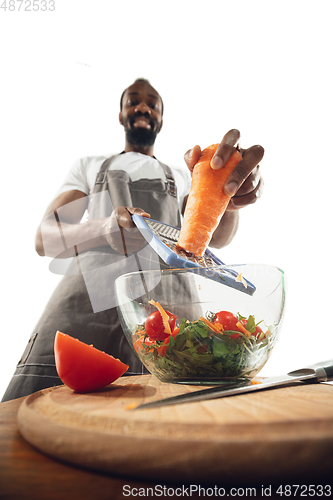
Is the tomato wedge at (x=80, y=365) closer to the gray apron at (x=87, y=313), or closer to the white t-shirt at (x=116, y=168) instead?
the gray apron at (x=87, y=313)

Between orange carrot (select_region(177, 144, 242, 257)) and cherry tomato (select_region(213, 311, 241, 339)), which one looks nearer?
cherry tomato (select_region(213, 311, 241, 339))

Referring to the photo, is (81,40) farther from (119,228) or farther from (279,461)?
(279,461)

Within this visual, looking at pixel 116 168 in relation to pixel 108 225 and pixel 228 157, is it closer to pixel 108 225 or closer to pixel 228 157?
pixel 108 225

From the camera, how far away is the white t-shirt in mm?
1567

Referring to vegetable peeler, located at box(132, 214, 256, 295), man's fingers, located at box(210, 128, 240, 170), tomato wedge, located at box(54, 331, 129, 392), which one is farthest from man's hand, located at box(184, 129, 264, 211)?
tomato wedge, located at box(54, 331, 129, 392)

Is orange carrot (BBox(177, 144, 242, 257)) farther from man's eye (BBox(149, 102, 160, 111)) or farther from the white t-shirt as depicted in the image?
man's eye (BBox(149, 102, 160, 111))

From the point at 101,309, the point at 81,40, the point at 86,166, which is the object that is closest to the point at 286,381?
the point at 101,309

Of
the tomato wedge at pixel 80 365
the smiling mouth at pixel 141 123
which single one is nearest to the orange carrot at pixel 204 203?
the tomato wedge at pixel 80 365

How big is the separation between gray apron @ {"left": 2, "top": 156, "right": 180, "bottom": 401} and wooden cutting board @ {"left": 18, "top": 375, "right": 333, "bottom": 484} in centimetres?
83

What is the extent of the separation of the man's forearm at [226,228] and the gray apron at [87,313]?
1.31ft

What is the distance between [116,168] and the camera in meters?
1.57

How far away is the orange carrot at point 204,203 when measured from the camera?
77 centimetres

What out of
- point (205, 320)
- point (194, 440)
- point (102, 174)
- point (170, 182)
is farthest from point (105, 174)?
point (194, 440)

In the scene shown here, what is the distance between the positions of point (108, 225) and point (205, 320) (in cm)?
63
